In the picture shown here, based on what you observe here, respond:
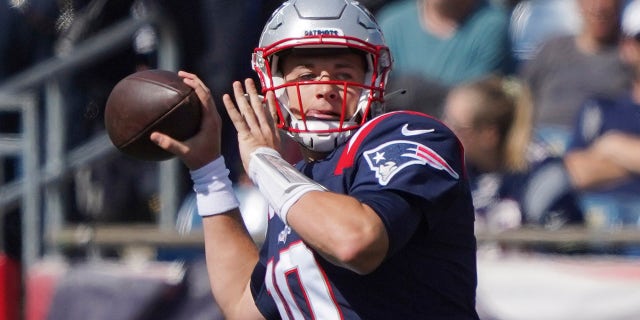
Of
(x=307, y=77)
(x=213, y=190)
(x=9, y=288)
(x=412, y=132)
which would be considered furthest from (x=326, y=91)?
(x=9, y=288)

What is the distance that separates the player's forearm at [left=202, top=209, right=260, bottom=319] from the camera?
366 centimetres

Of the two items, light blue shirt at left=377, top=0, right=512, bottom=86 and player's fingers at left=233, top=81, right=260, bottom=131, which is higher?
player's fingers at left=233, top=81, right=260, bottom=131

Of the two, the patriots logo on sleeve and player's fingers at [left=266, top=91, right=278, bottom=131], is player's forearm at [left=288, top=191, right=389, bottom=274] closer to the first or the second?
the patriots logo on sleeve

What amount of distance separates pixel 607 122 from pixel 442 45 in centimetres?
89

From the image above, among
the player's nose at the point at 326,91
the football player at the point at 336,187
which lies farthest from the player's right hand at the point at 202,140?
the player's nose at the point at 326,91

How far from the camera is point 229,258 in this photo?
367 cm

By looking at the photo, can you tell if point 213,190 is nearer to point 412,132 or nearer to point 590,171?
point 412,132

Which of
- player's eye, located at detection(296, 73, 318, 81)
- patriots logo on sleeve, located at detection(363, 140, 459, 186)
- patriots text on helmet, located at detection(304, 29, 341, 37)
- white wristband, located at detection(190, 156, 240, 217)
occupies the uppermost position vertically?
patriots text on helmet, located at detection(304, 29, 341, 37)

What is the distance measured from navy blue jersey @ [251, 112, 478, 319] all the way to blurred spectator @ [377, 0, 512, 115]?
9.73 ft

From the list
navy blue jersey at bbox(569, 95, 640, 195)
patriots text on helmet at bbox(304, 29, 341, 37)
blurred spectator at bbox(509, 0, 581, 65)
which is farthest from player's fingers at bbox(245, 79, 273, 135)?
blurred spectator at bbox(509, 0, 581, 65)

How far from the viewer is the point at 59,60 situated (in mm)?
6684

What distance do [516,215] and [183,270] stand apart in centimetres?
150

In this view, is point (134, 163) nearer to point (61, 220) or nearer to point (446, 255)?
point (61, 220)

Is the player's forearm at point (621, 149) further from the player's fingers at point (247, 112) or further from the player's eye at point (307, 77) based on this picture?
the player's fingers at point (247, 112)
